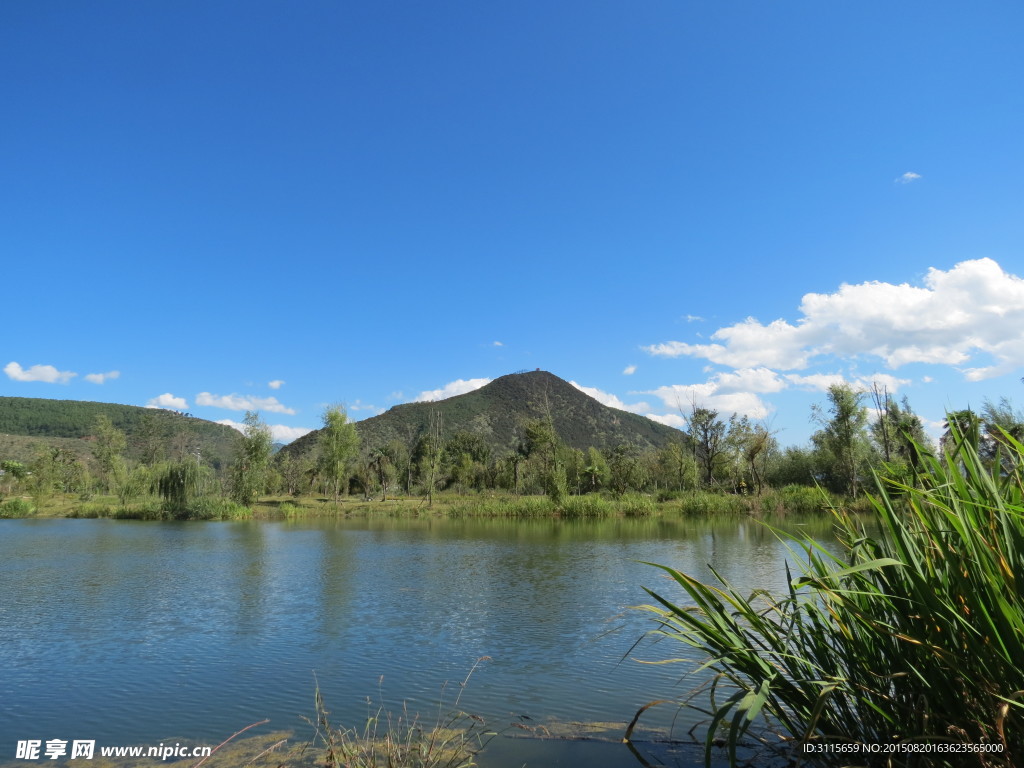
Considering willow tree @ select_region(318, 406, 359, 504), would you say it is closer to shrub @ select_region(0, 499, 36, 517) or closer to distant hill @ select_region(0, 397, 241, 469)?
shrub @ select_region(0, 499, 36, 517)

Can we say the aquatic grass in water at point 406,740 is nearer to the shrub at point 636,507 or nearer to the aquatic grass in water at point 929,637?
the aquatic grass in water at point 929,637

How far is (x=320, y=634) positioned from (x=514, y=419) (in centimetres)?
12903

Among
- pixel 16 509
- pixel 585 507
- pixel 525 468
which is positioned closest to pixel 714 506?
pixel 585 507

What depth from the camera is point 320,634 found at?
10.5 m

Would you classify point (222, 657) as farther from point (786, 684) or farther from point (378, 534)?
point (378, 534)

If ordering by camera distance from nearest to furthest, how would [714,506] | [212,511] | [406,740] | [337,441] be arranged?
[406,740] < [714,506] < [212,511] < [337,441]

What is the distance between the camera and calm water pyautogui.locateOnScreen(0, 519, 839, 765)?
694 centimetres

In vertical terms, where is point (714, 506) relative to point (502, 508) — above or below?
above

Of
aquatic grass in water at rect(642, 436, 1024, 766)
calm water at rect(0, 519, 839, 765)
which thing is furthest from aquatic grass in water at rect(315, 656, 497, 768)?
aquatic grass in water at rect(642, 436, 1024, 766)

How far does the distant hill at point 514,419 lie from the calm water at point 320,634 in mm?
89878

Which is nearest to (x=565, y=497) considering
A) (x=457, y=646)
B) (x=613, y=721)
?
(x=457, y=646)

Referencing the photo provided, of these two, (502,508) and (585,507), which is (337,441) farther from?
(585,507)

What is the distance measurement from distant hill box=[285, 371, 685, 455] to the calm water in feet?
295

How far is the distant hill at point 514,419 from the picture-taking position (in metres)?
125
